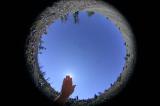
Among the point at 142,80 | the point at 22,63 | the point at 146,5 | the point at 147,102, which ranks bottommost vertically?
the point at 147,102

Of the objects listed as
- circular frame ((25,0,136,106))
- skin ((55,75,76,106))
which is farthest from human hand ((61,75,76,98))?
circular frame ((25,0,136,106))

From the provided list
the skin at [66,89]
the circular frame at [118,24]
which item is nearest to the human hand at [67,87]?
the skin at [66,89]

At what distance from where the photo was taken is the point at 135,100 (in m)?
3.26

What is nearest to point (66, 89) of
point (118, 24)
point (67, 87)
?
point (67, 87)

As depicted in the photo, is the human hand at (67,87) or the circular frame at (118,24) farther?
the human hand at (67,87)

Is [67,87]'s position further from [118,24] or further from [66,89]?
[118,24]

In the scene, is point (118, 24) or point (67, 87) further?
point (118, 24)

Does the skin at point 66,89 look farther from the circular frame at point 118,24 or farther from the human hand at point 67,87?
the circular frame at point 118,24

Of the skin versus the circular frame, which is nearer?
the circular frame

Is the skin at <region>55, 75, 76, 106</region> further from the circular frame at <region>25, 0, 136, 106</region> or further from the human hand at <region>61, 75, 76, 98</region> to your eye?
the circular frame at <region>25, 0, 136, 106</region>

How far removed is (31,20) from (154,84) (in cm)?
163

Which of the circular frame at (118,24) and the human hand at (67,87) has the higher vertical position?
the circular frame at (118,24)

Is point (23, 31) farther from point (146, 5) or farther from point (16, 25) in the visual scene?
point (146, 5)

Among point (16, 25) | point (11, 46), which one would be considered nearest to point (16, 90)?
point (11, 46)
